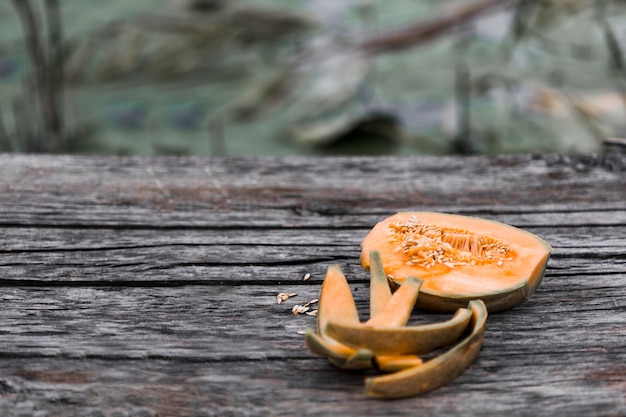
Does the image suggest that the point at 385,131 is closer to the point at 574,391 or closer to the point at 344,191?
the point at 344,191

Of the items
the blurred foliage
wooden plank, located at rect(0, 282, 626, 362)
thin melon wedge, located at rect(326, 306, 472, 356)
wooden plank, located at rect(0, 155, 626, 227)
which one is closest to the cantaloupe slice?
thin melon wedge, located at rect(326, 306, 472, 356)

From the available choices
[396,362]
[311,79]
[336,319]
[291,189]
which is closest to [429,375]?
[396,362]

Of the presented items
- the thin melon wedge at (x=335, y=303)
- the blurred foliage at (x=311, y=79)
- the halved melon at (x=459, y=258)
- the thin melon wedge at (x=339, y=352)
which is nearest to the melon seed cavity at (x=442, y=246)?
the halved melon at (x=459, y=258)

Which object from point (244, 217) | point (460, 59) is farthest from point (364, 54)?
point (244, 217)

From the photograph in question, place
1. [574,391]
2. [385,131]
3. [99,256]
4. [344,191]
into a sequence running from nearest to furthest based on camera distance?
[574,391] < [99,256] < [344,191] < [385,131]

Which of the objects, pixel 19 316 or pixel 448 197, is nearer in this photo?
pixel 19 316

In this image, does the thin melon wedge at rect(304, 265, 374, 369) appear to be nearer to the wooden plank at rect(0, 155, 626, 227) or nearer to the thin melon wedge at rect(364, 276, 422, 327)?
the thin melon wedge at rect(364, 276, 422, 327)

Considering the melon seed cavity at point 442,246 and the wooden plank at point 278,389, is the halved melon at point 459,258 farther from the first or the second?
the wooden plank at point 278,389

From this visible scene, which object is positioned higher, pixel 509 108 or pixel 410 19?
pixel 410 19
